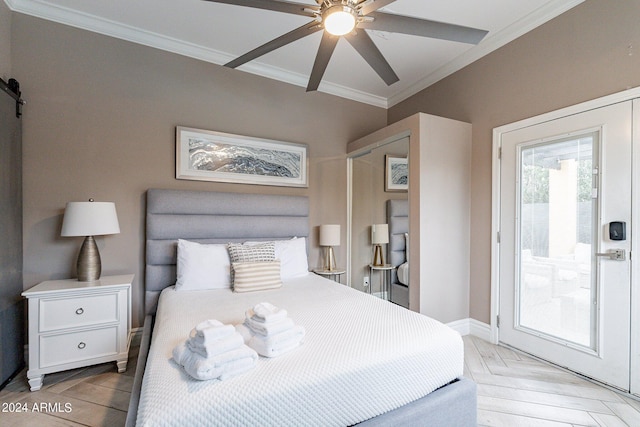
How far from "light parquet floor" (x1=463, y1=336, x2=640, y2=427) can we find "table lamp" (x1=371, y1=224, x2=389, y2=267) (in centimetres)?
126

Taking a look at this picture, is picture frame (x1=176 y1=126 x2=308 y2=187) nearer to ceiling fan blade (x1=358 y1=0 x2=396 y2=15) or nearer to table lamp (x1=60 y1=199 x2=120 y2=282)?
table lamp (x1=60 y1=199 x2=120 y2=282)

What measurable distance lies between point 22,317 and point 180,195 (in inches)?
58.7

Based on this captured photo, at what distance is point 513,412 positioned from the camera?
1764 mm

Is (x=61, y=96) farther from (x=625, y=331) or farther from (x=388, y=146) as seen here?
(x=625, y=331)

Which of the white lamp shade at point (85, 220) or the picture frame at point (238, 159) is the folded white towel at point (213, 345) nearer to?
the white lamp shade at point (85, 220)

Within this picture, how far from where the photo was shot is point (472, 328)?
9.70 feet

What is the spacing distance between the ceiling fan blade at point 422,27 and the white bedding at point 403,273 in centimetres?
199

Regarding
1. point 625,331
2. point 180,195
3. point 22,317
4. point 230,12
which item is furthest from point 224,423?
point 230,12

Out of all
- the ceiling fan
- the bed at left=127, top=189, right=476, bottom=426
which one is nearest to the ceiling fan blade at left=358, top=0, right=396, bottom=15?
the ceiling fan

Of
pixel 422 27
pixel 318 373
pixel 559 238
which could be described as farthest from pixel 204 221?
pixel 559 238

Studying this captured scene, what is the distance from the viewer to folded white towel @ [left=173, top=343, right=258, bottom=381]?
103 cm

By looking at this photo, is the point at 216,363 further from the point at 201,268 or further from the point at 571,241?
the point at 571,241

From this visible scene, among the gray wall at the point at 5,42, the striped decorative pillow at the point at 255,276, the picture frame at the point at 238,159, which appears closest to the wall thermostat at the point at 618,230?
the striped decorative pillow at the point at 255,276

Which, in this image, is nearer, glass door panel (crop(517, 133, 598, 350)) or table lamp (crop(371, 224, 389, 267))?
glass door panel (crop(517, 133, 598, 350))
